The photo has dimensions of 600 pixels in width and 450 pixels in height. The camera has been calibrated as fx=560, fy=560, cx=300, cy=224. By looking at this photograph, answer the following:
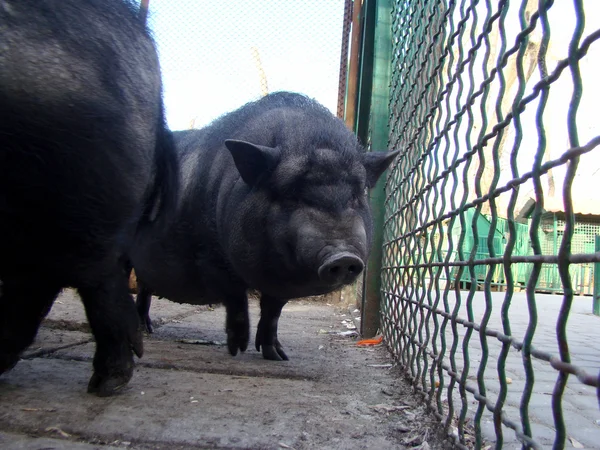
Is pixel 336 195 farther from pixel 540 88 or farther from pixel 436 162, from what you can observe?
pixel 540 88

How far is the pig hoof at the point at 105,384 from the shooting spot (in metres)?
2.18

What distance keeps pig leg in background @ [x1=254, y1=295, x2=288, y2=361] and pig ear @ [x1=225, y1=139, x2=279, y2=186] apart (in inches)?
36.2

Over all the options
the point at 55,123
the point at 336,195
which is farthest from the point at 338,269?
the point at 55,123

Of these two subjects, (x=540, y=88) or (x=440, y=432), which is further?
(x=440, y=432)

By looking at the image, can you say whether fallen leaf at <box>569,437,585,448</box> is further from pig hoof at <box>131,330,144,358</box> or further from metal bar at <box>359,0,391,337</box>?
metal bar at <box>359,0,391,337</box>

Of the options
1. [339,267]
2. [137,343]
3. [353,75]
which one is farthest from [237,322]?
[353,75]

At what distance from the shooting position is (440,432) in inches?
74.4

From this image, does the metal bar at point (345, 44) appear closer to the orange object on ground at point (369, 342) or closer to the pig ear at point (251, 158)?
the orange object on ground at point (369, 342)

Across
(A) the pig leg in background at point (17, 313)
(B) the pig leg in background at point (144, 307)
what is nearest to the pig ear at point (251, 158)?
(A) the pig leg in background at point (17, 313)

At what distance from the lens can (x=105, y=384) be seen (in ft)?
7.19

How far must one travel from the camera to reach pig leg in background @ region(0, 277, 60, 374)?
2.15m

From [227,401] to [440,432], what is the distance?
2.74 ft

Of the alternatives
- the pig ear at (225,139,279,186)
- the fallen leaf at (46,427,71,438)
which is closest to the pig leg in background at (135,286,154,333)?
the pig ear at (225,139,279,186)

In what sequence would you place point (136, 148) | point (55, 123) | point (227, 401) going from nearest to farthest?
1. point (55, 123)
2. point (136, 148)
3. point (227, 401)
